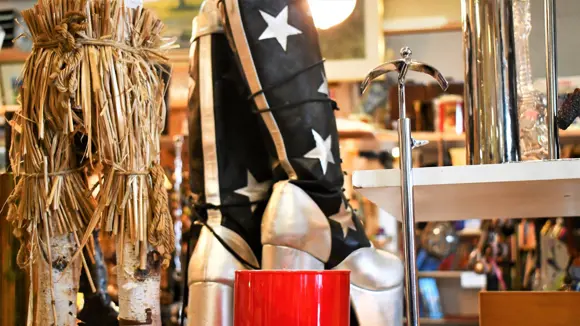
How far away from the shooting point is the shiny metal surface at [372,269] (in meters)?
1.23

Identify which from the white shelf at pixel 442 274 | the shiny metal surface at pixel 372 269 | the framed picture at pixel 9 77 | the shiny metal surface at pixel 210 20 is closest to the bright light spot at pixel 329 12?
the shiny metal surface at pixel 210 20

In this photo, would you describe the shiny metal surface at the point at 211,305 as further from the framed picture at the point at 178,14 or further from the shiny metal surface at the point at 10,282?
the framed picture at the point at 178,14

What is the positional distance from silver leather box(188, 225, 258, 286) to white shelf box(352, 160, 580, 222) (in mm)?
271

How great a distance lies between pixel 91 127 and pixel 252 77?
298 millimetres

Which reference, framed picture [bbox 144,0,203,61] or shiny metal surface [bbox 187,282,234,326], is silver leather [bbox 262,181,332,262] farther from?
framed picture [bbox 144,0,203,61]

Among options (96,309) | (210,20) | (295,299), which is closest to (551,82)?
(295,299)

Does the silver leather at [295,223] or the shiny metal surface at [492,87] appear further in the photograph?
the silver leather at [295,223]

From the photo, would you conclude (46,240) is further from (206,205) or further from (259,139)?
(259,139)

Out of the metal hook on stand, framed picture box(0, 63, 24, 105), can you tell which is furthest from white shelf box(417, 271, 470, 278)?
the metal hook on stand

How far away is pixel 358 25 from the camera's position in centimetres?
392

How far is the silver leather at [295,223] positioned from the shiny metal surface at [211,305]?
11 cm

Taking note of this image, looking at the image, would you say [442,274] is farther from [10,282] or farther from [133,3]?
[133,3]

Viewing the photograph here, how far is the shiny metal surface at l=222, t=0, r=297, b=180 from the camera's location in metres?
1.25

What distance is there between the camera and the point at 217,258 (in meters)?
1.26
